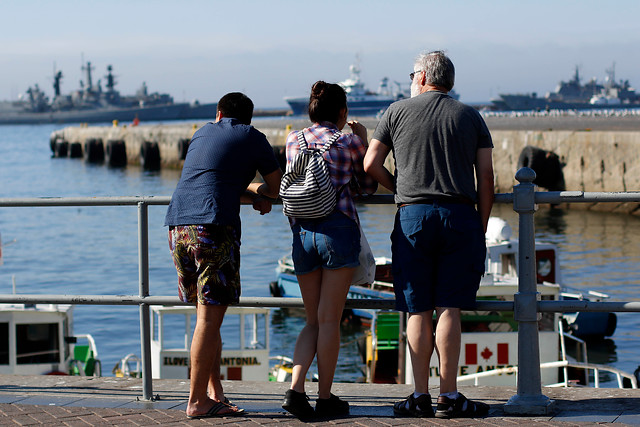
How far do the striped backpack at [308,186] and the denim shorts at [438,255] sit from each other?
0.42 meters

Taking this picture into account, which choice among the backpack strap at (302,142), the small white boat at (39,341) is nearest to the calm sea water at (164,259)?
the small white boat at (39,341)

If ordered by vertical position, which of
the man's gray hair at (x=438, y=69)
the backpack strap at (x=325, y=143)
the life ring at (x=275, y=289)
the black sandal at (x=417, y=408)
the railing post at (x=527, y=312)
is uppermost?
the man's gray hair at (x=438, y=69)

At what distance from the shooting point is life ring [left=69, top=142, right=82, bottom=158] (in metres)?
89.5

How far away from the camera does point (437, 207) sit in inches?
190

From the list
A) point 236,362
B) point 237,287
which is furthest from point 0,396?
point 236,362

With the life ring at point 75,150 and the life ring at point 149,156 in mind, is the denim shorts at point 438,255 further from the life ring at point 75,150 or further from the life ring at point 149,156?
the life ring at point 75,150

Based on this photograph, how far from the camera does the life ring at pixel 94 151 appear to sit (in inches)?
3241

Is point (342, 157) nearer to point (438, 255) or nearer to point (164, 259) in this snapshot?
point (438, 255)

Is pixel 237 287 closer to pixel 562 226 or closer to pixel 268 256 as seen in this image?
pixel 268 256

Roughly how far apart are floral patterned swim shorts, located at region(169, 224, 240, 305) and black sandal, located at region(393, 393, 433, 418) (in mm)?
1058

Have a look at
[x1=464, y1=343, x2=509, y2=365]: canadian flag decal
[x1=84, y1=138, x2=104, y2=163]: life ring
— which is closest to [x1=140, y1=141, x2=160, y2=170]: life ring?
[x1=84, y1=138, x2=104, y2=163]: life ring

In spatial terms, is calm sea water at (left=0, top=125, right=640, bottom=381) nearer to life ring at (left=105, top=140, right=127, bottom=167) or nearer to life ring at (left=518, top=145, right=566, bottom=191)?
life ring at (left=518, top=145, right=566, bottom=191)

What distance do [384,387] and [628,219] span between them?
Result: 32248 millimetres

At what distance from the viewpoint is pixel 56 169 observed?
77875 millimetres
